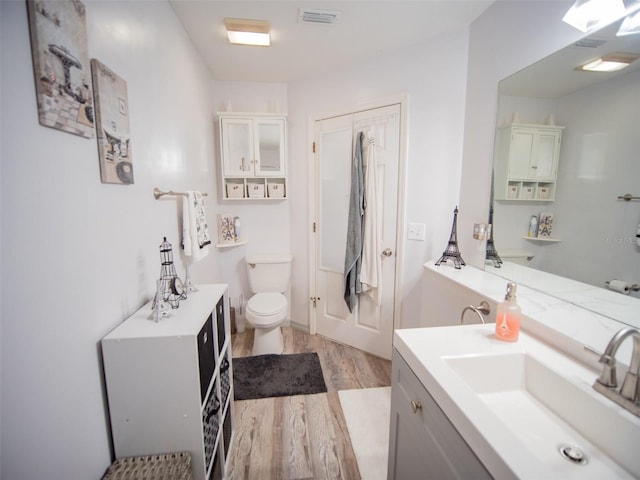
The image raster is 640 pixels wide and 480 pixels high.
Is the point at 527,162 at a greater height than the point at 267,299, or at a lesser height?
greater

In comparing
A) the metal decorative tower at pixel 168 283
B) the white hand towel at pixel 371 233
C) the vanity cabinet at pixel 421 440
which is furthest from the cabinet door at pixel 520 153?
the metal decorative tower at pixel 168 283

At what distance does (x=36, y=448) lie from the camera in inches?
26.1

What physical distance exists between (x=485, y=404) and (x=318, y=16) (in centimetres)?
211

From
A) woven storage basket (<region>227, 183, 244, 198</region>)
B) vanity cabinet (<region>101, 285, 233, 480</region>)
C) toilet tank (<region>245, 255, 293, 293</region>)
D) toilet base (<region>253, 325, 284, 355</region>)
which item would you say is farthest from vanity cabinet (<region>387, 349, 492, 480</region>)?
woven storage basket (<region>227, 183, 244, 198</region>)

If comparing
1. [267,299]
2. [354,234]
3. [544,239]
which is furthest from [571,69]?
[267,299]

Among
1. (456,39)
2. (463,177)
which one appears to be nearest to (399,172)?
(463,177)

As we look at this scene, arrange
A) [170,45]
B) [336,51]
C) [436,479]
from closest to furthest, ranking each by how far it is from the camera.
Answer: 1. [436,479]
2. [170,45]
3. [336,51]

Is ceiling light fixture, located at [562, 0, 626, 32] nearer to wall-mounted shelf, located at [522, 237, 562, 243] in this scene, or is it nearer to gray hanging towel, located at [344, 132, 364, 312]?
wall-mounted shelf, located at [522, 237, 562, 243]

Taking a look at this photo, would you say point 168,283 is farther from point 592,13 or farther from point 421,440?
point 592,13

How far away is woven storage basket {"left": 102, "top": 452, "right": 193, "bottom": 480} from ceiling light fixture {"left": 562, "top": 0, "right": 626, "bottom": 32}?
2.25 m

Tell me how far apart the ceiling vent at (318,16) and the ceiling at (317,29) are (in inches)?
1.1

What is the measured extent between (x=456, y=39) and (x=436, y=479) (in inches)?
94.3

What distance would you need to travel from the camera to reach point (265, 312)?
2.12m

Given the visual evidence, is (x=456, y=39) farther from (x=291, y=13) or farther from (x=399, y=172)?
(x=291, y=13)
